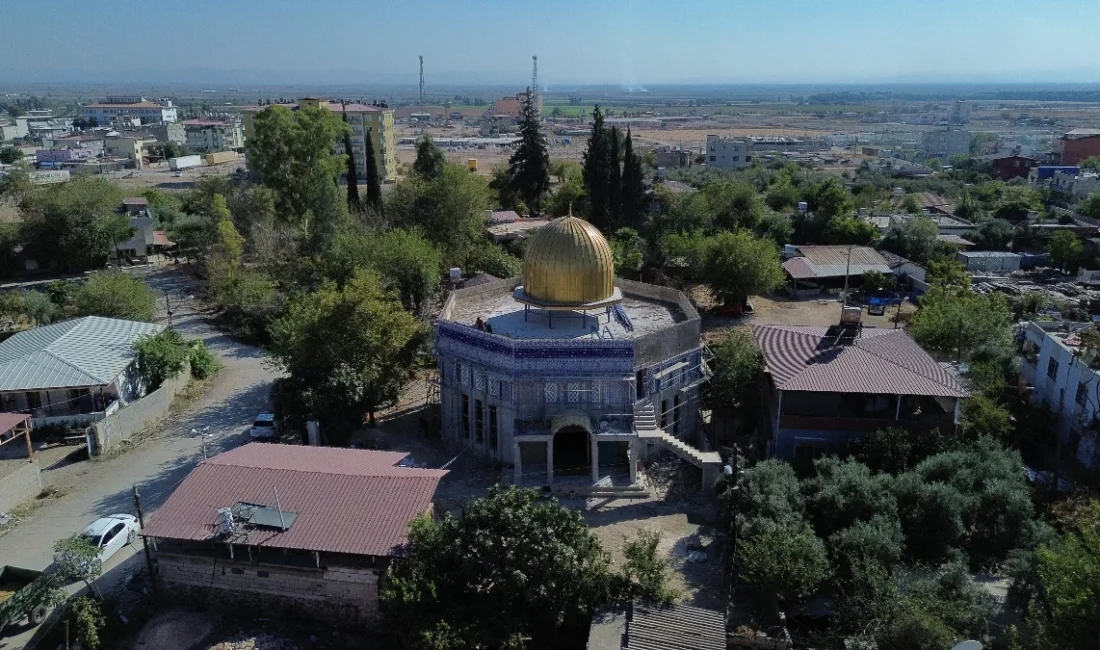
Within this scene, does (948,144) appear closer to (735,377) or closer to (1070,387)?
(1070,387)

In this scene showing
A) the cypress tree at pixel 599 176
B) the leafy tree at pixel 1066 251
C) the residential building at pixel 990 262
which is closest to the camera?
the leafy tree at pixel 1066 251

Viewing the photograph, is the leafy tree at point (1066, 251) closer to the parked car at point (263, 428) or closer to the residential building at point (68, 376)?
the parked car at point (263, 428)

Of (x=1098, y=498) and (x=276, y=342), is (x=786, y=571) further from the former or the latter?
(x=276, y=342)

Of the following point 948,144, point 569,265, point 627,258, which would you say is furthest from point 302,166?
point 948,144

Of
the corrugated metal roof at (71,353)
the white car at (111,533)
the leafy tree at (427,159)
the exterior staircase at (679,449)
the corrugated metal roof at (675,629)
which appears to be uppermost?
the leafy tree at (427,159)

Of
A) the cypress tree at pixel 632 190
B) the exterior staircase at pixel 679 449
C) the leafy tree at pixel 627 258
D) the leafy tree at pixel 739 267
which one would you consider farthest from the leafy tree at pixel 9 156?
the exterior staircase at pixel 679 449

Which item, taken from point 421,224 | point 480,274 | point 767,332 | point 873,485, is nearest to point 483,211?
point 421,224
